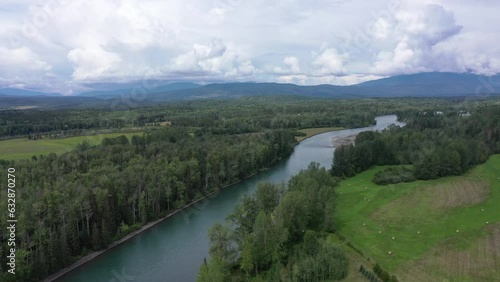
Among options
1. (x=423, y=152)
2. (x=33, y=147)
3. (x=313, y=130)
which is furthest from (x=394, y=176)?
(x=313, y=130)

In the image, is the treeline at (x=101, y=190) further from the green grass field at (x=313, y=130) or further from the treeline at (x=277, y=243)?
the green grass field at (x=313, y=130)

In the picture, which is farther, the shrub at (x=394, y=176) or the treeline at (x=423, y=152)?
the treeline at (x=423, y=152)

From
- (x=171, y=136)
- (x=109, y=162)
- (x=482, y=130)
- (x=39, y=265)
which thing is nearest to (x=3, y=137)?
(x=171, y=136)

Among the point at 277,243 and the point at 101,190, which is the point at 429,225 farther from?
the point at 101,190

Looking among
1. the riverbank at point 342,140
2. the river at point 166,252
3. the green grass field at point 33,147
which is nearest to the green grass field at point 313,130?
the riverbank at point 342,140

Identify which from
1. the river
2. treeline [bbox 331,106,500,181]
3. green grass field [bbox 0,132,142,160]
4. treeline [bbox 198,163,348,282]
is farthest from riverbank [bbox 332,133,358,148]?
treeline [bbox 198,163,348,282]

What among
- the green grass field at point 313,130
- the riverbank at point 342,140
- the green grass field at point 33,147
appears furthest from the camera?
the green grass field at point 313,130

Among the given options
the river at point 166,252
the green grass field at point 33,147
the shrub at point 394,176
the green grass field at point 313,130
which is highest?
the green grass field at point 33,147
